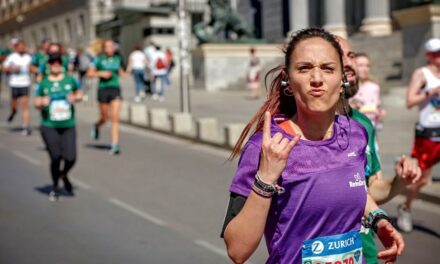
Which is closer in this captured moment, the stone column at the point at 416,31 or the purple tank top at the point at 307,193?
the purple tank top at the point at 307,193

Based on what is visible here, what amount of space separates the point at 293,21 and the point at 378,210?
111 feet

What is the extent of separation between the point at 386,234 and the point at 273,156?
796 millimetres

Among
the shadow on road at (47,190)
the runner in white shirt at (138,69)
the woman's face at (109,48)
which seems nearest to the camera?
the shadow on road at (47,190)

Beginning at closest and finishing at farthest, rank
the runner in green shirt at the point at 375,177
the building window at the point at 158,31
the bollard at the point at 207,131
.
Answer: the runner in green shirt at the point at 375,177 → the bollard at the point at 207,131 → the building window at the point at 158,31

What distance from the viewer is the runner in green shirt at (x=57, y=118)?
997 centimetres

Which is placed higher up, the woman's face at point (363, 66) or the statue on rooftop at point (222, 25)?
the statue on rooftop at point (222, 25)

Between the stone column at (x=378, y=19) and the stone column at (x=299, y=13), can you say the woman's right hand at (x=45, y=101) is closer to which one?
the stone column at (x=378, y=19)

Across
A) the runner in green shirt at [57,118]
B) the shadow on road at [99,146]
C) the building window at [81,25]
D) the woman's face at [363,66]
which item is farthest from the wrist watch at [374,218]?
the building window at [81,25]

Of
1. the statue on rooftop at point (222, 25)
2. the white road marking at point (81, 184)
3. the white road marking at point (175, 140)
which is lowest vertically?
the white road marking at point (175, 140)

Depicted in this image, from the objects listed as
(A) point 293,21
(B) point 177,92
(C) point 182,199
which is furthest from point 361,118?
(A) point 293,21

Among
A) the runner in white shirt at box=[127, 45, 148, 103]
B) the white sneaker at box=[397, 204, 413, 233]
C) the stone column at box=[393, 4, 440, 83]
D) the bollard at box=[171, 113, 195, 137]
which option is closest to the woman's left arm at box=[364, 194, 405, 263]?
the white sneaker at box=[397, 204, 413, 233]

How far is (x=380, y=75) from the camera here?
26.3m

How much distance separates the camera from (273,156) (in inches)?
106

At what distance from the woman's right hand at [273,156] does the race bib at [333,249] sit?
352mm
